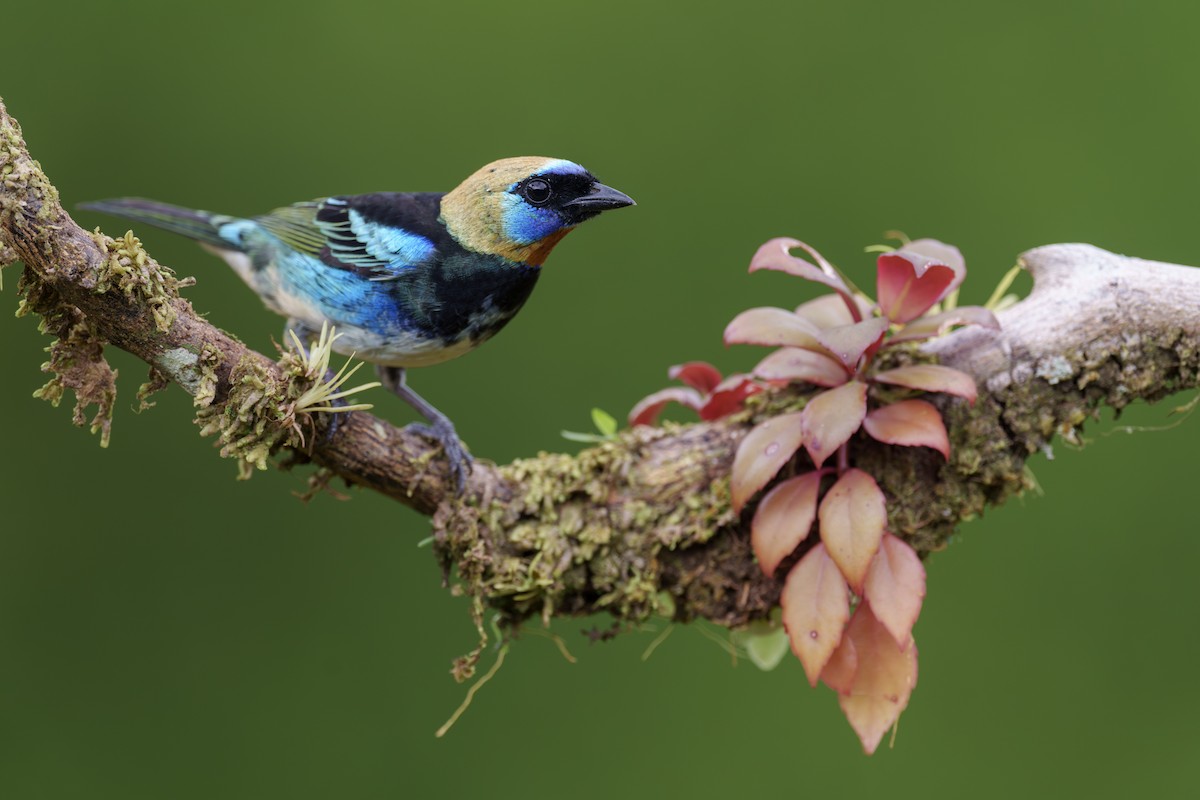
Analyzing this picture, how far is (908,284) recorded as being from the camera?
2.30 m

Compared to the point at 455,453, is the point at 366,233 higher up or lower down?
higher up

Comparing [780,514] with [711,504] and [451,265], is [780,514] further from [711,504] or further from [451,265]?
[451,265]

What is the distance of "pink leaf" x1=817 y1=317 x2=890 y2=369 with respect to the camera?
220 cm

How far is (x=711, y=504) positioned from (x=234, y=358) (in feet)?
3.51

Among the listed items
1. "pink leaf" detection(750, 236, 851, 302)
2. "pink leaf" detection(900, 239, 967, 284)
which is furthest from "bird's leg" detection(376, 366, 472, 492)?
"pink leaf" detection(900, 239, 967, 284)

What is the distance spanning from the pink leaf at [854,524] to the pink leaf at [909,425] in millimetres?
103

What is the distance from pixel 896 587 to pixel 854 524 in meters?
0.15

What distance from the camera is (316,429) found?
2.28 meters

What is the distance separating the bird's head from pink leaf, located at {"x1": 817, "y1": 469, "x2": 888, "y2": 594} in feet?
2.73

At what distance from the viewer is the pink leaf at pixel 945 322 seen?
2.23 metres

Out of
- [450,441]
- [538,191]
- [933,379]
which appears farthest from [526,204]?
[933,379]

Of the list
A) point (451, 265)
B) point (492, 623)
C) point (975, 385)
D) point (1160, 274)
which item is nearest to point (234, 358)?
point (451, 265)

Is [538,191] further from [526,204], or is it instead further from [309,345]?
[309,345]

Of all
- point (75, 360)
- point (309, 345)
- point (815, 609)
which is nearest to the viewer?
point (75, 360)
